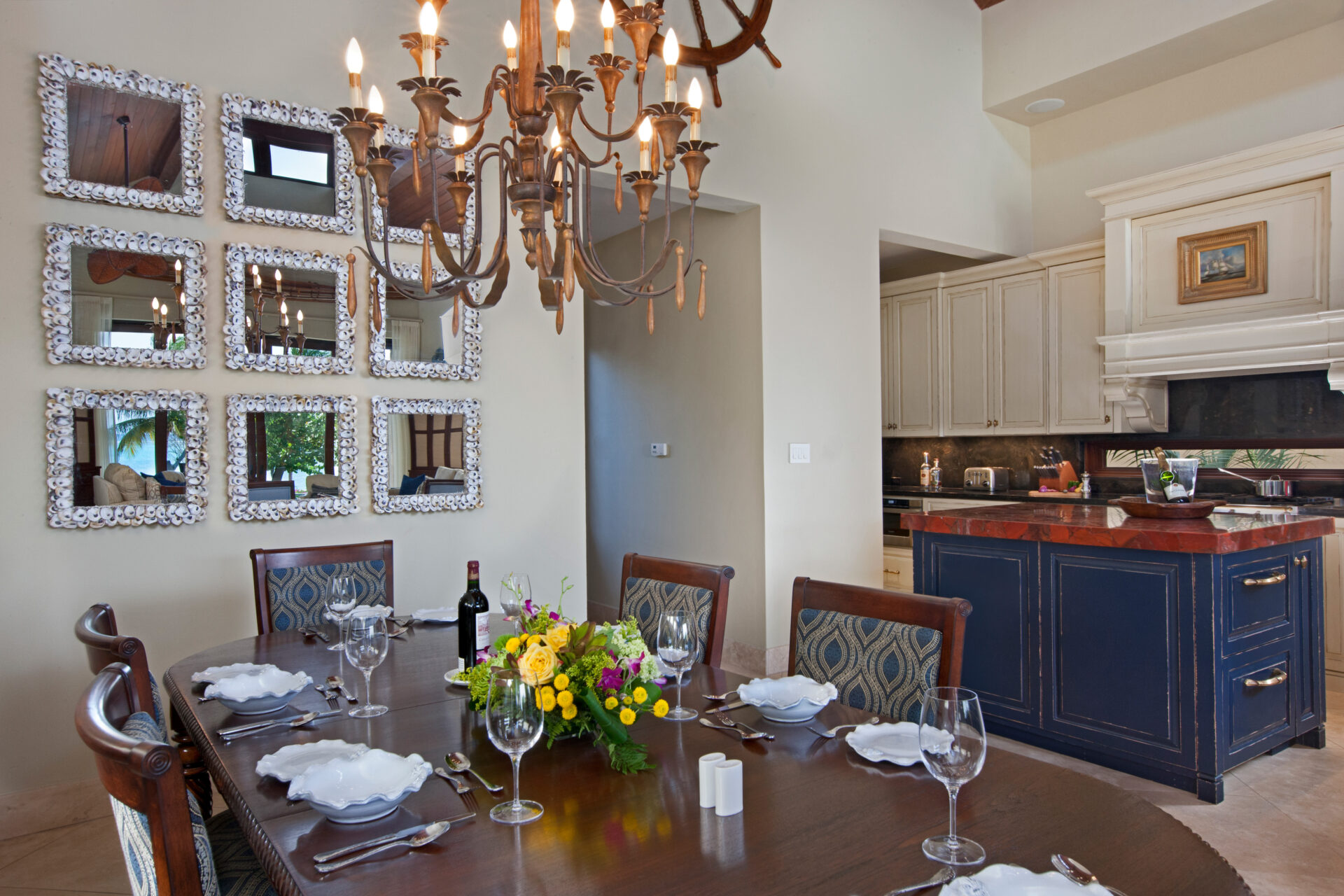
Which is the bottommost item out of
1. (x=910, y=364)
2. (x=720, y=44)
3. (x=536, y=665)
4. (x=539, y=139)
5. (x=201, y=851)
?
(x=201, y=851)

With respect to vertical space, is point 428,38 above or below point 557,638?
above

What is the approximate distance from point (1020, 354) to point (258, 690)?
5.15 meters

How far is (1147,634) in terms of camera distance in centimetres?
284

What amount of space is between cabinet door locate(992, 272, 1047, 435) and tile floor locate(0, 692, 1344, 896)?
2.82 meters

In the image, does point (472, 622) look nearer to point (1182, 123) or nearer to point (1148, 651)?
point (1148, 651)

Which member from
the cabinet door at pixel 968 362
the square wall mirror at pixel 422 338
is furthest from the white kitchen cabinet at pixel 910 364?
the square wall mirror at pixel 422 338

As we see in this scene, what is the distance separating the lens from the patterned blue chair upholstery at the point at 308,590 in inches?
100

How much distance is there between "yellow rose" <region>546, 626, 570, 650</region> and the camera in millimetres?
1333

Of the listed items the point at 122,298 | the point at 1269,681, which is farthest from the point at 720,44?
the point at 1269,681

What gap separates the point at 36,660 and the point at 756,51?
4.18 m

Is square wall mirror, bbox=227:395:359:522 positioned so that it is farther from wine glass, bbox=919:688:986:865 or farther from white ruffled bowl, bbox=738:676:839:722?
wine glass, bbox=919:688:986:865

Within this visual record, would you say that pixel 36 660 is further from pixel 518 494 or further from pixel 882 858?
pixel 882 858

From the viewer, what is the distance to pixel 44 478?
2705mm

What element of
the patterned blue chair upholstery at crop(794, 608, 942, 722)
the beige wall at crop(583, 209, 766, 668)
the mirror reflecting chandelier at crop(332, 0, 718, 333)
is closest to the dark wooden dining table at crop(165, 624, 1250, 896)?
the patterned blue chair upholstery at crop(794, 608, 942, 722)
